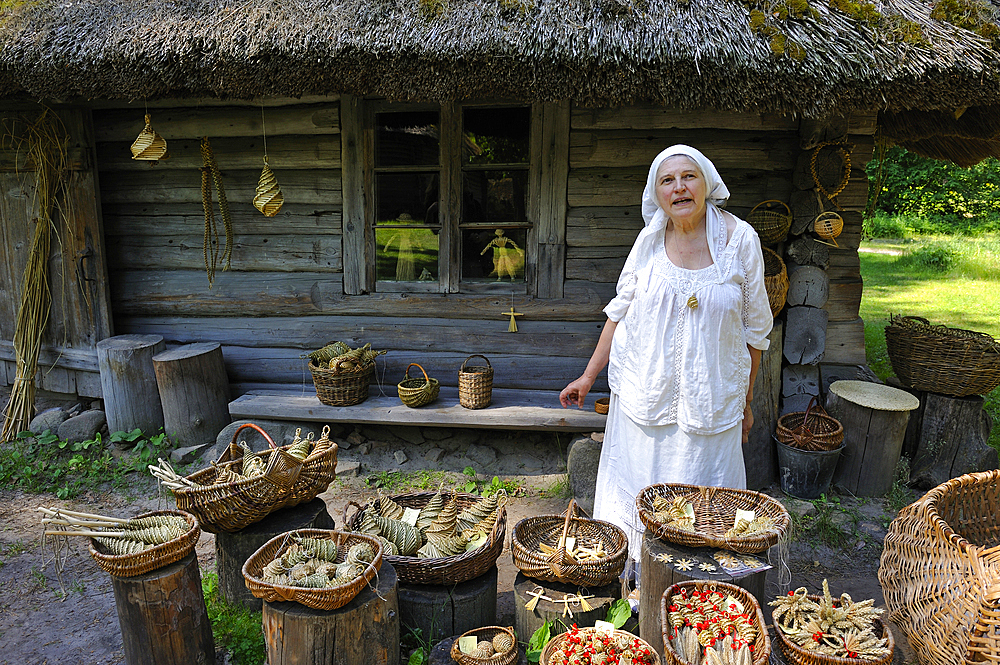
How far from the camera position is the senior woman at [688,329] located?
2.44m

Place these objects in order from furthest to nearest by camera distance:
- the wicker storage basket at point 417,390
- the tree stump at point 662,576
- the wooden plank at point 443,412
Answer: the wicker storage basket at point 417,390 → the wooden plank at point 443,412 → the tree stump at point 662,576

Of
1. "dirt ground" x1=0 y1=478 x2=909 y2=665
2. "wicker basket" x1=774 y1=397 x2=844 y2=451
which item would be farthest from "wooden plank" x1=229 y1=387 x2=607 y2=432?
"wicker basket" x1=774 y1=397 x2=844 y2=451

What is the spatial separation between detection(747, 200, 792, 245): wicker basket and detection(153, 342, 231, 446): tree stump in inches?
145

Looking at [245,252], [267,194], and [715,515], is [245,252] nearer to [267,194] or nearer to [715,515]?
[267,194]

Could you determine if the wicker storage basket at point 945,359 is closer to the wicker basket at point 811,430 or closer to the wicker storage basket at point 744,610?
the wicker basket at point 811,430

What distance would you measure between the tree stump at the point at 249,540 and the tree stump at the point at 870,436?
3015mm

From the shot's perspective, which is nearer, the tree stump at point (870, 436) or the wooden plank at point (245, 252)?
the tree stump at point (870, 436)

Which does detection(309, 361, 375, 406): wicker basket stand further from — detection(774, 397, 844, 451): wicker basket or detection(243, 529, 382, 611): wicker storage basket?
detection(774, 397, 844, 451): wicker basket

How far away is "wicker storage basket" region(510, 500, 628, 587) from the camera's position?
2254 mm

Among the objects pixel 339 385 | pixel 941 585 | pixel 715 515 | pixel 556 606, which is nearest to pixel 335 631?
pixel 556 606

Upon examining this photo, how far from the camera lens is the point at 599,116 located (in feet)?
13.3

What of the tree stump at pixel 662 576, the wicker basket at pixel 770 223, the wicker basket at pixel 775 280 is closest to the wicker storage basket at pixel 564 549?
the tree stump at pixel 662 576

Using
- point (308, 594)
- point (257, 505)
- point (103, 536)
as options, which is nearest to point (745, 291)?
point (308, 594)

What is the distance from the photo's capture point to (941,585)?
6.28 ft
